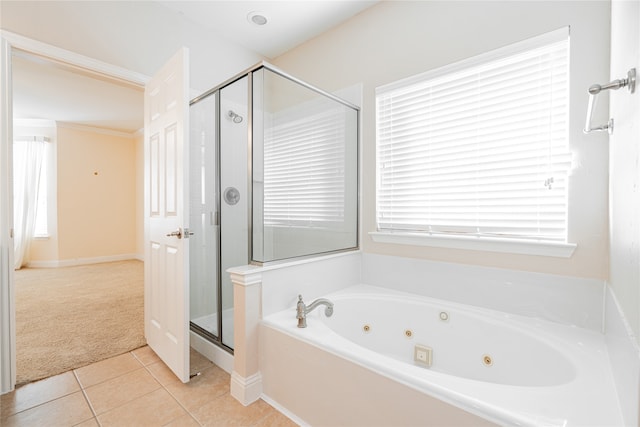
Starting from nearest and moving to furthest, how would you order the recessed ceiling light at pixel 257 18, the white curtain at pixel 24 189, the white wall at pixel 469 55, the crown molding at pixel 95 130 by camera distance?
the white wall at pixel 469 55
the recessed ceiling light at pixel 257 18
the white curtain at pixel 24 189
the crown molding at pixel 95 130

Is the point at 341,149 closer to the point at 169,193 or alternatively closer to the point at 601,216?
the point at 169,193

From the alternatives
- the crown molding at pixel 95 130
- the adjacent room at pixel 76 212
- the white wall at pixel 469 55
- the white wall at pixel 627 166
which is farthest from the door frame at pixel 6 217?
the crown molding at pixel 95 130

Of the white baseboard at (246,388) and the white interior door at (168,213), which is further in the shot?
the white interior door at (168,213)

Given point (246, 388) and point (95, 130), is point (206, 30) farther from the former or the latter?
point (95, 130)

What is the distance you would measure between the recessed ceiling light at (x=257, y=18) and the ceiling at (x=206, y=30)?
0.02 metres

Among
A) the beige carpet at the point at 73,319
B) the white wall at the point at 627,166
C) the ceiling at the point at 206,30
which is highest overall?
the ceiling at the point at 206,30

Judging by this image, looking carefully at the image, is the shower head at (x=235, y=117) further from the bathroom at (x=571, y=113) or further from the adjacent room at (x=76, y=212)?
the adjacent room at (x=76, y=212)

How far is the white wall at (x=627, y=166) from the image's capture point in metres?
0.73

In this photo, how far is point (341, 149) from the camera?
92.8 inches

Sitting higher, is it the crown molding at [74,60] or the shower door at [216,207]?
the crown molding at [74,60]

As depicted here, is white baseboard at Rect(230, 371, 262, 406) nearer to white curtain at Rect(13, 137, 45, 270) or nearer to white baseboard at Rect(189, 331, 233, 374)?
white baseboard at Rect(189, 331, 233, 374)

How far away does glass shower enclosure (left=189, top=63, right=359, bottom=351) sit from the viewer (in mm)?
1803

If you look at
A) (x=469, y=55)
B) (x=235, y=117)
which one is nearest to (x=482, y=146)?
(x=469, y=55)

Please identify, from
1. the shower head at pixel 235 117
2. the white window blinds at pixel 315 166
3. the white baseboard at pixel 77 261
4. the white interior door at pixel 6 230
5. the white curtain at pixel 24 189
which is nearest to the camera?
the white interior door at pixel 6 230
